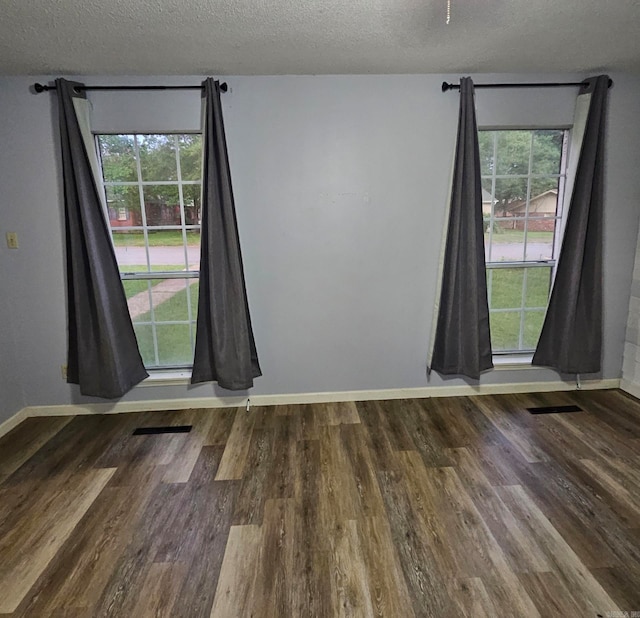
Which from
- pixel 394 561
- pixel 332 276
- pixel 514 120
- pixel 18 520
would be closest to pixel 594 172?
pixel 514 120

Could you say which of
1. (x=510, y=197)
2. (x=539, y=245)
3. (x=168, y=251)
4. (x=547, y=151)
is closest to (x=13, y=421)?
(x=168, y=251)

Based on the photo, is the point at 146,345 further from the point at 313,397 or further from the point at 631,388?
the point at 631,388

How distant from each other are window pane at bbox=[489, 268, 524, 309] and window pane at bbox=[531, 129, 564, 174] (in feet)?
2.53

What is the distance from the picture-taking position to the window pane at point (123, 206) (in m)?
2.93

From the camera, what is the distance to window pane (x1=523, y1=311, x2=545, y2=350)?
132 inches

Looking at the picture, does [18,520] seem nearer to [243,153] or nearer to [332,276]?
[332,276]

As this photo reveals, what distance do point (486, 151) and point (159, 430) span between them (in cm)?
310

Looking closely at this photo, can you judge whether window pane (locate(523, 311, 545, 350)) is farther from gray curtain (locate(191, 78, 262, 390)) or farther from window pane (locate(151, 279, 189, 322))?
window pane (locate(151, 279, 189, 322))

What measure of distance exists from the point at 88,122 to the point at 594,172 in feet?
11.3

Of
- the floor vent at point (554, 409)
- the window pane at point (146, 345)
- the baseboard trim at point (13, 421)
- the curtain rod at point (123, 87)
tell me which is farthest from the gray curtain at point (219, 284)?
the floor vent at point (554, 409)

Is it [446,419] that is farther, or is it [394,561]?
[446,419]

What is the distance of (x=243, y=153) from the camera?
2.81 metres

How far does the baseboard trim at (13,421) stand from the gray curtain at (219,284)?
1.28m

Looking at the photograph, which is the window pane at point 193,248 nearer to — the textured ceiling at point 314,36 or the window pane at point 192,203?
the window pane at point 192,203
